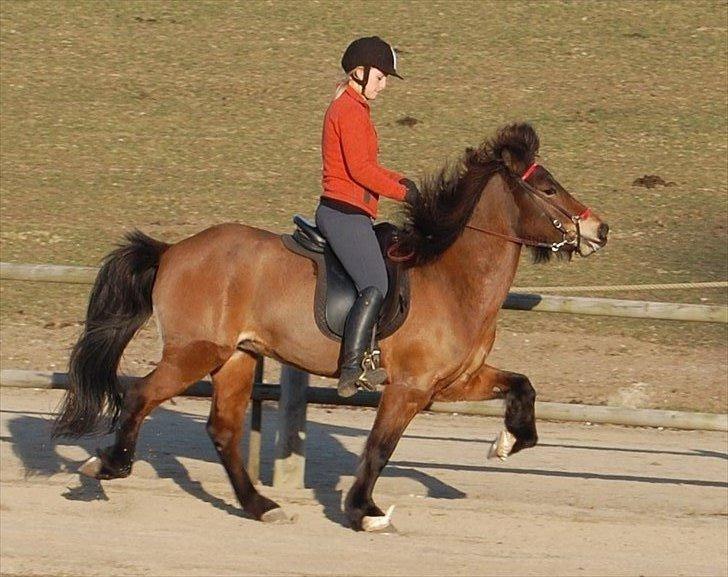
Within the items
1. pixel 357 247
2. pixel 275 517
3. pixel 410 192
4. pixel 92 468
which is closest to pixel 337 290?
pixel 357 247

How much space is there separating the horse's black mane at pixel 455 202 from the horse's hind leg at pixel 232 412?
3.89ft

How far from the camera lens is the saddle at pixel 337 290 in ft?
→ 24.6

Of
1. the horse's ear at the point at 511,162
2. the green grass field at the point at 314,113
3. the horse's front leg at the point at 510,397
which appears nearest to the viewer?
the horse's ear at the point at 511,162

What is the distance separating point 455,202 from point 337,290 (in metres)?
0.79

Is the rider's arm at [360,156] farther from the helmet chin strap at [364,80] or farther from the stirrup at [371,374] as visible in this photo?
the stirrup at [371,374]

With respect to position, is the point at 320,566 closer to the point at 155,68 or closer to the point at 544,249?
the point at 544,249

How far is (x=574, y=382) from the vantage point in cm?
1180

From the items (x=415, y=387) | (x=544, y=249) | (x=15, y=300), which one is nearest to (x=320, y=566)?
(x=415, y=387)

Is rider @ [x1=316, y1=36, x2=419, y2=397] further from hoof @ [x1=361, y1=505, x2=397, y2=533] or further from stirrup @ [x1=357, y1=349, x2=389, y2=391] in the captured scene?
hoof @ [x1=361, y1=505, x2=397, y2=533]

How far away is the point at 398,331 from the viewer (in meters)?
7.53

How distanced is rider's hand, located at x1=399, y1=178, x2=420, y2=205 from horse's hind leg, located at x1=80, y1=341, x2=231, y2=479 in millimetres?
1273

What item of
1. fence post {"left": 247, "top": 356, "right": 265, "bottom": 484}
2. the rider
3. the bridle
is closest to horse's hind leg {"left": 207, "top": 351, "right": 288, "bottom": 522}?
fence post {"left": 247, "top": 356, "right": 265, "bottom": 484}

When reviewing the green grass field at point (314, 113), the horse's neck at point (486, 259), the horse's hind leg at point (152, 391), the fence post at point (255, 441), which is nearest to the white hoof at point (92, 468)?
the horse's hind leg at point (152, 391)

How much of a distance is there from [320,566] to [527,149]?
2419 mm
